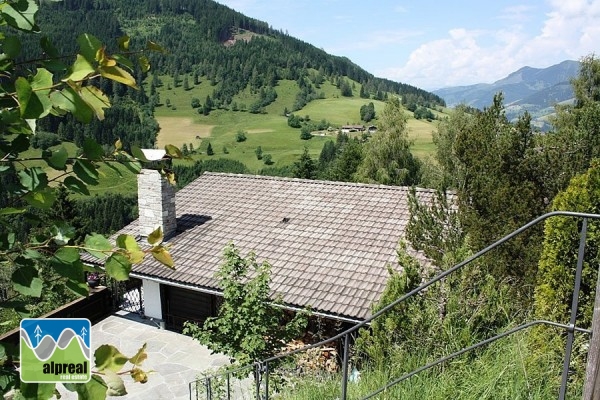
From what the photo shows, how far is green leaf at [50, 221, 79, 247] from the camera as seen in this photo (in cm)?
147

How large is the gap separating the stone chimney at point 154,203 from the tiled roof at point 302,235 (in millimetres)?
678

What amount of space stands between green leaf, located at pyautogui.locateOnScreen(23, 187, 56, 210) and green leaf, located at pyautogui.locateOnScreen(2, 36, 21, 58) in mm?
374

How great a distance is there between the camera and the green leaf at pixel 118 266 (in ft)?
4.53

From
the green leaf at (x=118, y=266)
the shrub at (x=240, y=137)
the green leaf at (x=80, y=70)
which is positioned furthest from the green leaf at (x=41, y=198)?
the shrub at (x=240, y=137)

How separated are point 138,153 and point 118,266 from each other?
0.37m

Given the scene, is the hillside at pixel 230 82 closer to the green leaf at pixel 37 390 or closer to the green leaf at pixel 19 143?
the green leaf at pixel 19 143

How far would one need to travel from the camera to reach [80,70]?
1.24 meters

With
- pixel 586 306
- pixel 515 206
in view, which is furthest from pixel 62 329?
pixel 515 206

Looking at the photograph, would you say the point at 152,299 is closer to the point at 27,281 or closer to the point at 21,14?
the point at 27,281

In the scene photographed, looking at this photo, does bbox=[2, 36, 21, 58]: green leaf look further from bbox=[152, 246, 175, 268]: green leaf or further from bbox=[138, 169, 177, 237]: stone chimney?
bbox=[138, 169, 177, 237]: stone chimney

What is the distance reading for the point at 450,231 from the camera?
9125mm

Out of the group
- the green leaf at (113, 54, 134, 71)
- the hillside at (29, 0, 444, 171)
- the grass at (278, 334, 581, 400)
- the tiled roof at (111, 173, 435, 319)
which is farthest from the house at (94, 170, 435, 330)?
the hillside at (29, 0, 444, 171)

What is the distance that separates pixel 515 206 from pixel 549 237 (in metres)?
2.48

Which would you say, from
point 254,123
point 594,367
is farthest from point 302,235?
point 254,123
